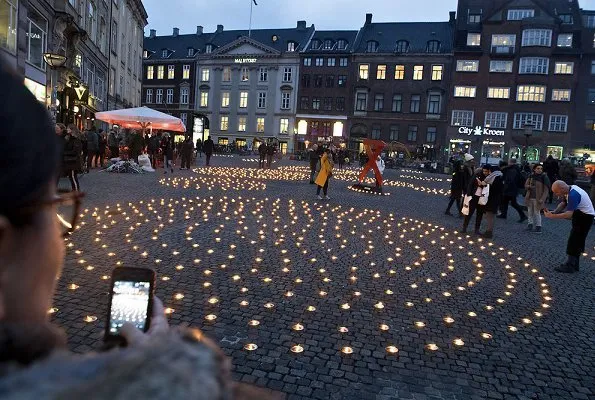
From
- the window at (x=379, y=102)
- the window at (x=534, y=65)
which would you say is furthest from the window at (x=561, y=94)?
the window at (x=379, y=102)

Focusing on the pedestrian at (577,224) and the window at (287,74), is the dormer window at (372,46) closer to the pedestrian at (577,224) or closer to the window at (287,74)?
the window at (287,74)

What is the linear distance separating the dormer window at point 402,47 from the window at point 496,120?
1274 centimetres

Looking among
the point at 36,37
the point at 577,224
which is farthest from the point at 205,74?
the point at 577,224

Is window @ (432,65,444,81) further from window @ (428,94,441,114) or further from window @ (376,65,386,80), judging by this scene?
window @ (376,65,386,80)

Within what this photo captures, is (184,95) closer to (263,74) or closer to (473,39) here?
(263,74)

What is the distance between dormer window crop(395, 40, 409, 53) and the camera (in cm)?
5964

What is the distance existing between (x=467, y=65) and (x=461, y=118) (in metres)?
5.85

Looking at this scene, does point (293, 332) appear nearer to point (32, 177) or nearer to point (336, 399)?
point (336, 399)

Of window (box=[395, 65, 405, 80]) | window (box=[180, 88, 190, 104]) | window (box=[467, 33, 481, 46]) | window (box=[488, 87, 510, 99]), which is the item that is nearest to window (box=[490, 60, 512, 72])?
window (box=[488, 87, 510, 99])

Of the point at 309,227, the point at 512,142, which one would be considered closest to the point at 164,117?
the point at 309,227

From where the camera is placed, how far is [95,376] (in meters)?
0.73

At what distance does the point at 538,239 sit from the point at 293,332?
8766 millimetres

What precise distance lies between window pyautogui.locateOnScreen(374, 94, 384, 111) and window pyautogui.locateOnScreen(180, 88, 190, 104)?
2754 centimetres

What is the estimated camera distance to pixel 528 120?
174 feet
